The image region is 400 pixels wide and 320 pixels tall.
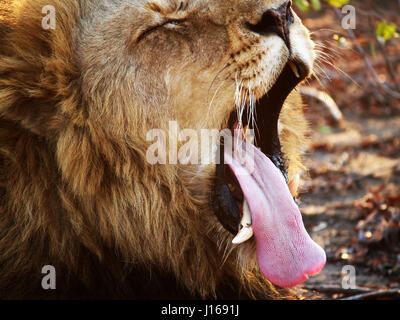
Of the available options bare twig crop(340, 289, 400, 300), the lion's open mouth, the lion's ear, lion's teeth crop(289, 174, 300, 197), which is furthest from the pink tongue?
the lion's ear

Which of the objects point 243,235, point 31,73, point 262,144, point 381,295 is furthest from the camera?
point 381,295

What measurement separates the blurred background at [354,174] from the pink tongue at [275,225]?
0.63 metres

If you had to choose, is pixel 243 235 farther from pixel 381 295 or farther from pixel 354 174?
pixel 354 174

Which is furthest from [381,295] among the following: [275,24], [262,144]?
[275,24]

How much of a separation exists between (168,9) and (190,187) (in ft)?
2.62

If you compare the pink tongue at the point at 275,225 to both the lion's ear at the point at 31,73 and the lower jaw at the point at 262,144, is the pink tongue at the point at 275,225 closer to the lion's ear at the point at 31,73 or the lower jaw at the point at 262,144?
the lower jaw at the point at 262,144

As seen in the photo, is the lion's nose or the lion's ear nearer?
the lion's ear

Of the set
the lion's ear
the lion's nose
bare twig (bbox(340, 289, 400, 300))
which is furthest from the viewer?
bare twig (bbox(340, 289, 400, 300))

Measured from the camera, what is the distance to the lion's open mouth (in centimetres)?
250

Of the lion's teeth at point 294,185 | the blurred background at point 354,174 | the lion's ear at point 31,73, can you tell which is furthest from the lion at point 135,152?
the blurred background at point 354,174

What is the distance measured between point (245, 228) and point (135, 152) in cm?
58

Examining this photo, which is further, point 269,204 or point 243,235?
point 269,204

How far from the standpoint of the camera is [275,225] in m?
2.57

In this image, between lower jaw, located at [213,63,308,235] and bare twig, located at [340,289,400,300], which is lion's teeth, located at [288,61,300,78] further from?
bare twig, located at [340,289,400,300]
